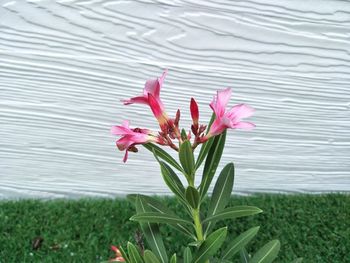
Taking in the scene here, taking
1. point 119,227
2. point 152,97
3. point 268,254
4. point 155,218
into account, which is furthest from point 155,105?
point 119,227

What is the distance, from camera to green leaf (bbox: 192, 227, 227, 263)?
872 millimetres

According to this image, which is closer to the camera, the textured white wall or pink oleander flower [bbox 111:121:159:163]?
pink oleander flower [bbox 111:121:159:163]

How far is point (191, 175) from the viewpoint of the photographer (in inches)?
32.9

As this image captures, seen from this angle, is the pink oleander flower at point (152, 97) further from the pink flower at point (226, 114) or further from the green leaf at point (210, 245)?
the green leaf at point (210, 245)

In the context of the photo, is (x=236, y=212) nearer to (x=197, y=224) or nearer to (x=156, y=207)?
(x=197, y=224)

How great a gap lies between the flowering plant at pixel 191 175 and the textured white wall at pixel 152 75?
3.58 feet

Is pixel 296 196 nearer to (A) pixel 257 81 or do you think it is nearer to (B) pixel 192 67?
(A) pixel 257 81

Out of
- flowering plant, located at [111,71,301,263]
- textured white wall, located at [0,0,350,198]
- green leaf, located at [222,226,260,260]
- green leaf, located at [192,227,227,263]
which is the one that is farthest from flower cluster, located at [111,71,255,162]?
textured white wall, located at [0,0,350,198]

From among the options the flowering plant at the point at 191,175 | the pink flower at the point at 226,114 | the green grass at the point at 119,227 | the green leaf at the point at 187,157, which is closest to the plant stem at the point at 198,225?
the flowering plant at the point at 191,175

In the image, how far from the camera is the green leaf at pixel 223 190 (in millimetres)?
1019

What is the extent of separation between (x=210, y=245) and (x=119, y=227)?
1367mm

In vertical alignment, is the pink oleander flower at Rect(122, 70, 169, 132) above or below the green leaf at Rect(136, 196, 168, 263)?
above

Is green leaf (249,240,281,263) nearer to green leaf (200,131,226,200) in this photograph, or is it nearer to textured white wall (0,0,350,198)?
green leaf (200,131,226,200)

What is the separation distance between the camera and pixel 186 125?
2.21 meters
